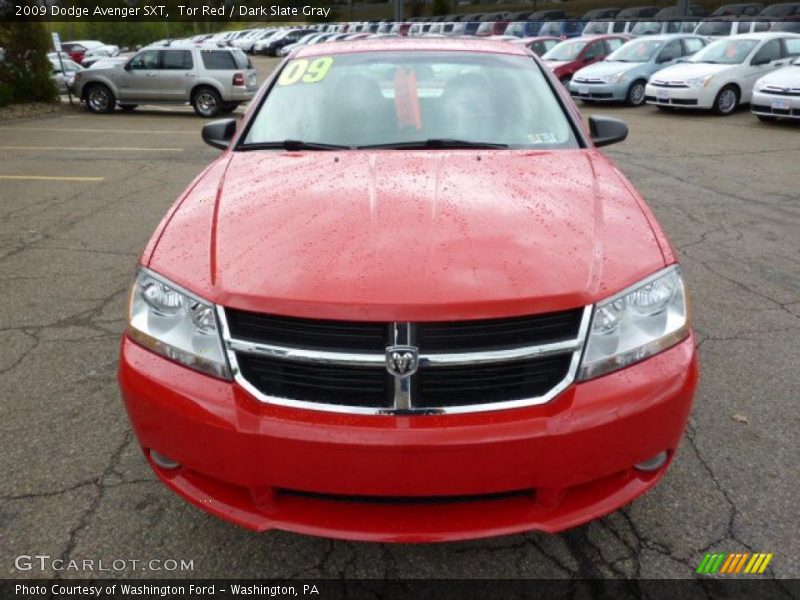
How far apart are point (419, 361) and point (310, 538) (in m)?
0.92

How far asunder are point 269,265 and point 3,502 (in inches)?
59.5

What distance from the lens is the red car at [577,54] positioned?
60.5 feet

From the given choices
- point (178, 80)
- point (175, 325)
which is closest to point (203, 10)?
point (178, 80)

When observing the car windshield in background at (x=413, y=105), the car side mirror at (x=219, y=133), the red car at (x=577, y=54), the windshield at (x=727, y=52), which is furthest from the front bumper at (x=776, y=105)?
the car side mirror at (x=219, y=133)

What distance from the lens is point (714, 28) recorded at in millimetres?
23172

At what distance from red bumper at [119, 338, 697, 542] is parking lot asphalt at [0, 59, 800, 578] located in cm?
40

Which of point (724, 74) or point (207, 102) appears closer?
point (724, 74)

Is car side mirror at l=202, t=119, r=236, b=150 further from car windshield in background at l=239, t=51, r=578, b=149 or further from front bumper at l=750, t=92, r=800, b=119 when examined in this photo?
front bumper at l=750, t=92, r=800, b=119

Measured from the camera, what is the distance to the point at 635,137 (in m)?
A: 11.4

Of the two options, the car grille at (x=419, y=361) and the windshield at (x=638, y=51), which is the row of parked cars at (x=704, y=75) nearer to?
the windshield at (x=638, y=51)

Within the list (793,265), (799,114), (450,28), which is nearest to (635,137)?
(799,114)

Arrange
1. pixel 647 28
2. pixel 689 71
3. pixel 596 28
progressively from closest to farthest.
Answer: pixel 689 71 < pixel 647 28 < pixel 596 28

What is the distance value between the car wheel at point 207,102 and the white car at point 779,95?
1175 cm

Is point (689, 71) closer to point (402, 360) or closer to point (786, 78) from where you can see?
point (786, 78)
